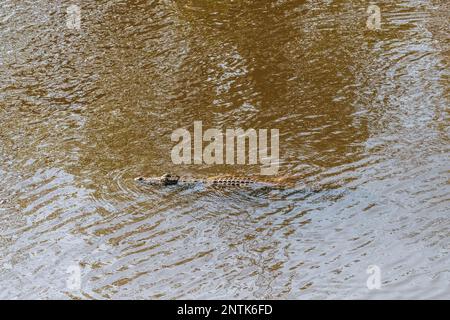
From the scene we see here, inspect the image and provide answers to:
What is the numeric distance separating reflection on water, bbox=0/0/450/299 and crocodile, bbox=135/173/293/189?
14cm

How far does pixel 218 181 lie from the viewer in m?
9.76

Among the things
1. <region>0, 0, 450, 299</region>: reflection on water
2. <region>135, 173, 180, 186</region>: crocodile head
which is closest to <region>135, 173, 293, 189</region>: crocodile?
<region>135, 173, 180, 186</region>: crocodile head

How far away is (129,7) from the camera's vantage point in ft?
52.3

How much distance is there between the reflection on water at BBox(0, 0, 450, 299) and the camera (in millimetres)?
8297

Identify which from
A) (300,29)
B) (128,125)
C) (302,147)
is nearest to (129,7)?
(300,29)

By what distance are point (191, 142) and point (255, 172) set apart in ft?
4.14

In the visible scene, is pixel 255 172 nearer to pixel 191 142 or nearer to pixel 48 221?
pixel 191 142

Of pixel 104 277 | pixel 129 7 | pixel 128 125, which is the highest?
pixel 129 7

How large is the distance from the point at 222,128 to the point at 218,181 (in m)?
1.70

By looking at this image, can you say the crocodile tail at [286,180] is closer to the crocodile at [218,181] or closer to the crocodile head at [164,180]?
the crocodile at [218,181]

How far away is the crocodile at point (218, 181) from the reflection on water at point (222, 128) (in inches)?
5.7

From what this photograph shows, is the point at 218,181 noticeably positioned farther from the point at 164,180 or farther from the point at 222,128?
the point at 222,128

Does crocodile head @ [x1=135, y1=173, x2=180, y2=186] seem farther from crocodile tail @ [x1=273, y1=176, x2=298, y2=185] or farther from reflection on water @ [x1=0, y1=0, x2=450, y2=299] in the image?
crocodile tail @ [x1=273, y1=176, x2=298, y2=185]

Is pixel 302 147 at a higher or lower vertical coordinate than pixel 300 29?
lower
